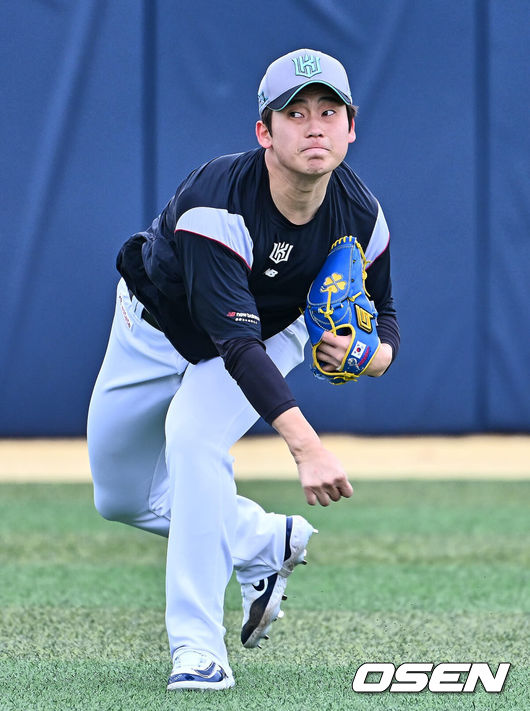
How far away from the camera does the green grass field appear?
3.07m

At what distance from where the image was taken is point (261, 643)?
3.71 metres

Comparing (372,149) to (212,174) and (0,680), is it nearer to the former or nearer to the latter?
(212,174)

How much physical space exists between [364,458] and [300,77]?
4.82 meters

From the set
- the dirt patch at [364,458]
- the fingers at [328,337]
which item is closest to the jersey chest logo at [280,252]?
the fingers at [328,337]

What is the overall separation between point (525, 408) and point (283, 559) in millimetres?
4604

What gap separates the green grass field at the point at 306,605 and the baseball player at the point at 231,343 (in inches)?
8.0

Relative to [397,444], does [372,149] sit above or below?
above

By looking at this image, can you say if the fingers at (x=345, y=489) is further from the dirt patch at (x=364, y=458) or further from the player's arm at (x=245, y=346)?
the dirt patch at (x=364, y=458)

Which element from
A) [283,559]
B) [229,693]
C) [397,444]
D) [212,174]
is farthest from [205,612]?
[397,444]

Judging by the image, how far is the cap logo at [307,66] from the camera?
3.05 m

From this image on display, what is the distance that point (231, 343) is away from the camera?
3012 mm

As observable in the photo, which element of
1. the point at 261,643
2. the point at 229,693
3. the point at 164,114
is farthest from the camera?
the point at 164,114

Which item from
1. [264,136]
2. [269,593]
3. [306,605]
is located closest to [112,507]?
[269,593]

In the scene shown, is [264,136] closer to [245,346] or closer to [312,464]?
[245,346]
